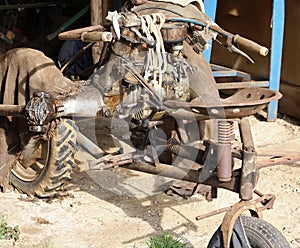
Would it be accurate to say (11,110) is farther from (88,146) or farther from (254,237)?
(254,237)

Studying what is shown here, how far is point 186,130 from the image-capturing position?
4.66m

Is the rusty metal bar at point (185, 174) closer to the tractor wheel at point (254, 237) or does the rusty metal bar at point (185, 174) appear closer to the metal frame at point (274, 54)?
the tractor wheel at point (254, 237)

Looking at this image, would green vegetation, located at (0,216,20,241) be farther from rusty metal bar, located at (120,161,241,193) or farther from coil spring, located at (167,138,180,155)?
coil spring, located at (167,138,180,155)

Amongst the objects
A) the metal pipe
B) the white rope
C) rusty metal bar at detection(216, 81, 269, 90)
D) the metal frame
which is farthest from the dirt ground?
the metal frame

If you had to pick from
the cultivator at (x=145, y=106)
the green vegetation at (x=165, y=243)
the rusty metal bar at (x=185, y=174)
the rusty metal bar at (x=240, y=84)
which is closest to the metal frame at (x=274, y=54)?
the rusty metal bar at (x=240, y=84)

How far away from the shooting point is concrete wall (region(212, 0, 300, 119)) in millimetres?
6488

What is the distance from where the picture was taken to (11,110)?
4.21 m

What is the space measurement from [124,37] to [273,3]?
2801mm

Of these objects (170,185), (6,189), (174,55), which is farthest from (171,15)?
(6,189)

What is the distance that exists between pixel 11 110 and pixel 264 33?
349cm

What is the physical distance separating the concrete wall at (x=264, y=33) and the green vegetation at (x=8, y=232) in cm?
367

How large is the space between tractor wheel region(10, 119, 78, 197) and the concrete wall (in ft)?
10.2

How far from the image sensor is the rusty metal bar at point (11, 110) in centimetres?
412

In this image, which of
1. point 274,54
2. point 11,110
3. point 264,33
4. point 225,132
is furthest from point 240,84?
point 225,132
